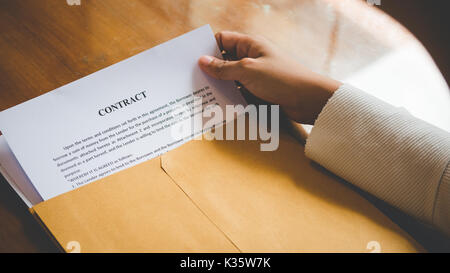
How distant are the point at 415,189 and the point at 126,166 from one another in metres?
0.39

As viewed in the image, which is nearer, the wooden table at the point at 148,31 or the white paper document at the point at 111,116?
the white paper document at the point at 111,116

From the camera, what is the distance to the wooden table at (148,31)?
23.0 inches

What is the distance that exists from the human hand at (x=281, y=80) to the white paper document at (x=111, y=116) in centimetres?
3

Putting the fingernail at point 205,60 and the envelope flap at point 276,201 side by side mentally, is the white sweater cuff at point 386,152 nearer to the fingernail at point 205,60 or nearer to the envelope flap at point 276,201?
the envelope flap at point 276,201

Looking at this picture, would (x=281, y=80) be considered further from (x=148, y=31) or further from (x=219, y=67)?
(x=148, y=31)

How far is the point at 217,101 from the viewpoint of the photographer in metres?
0.54

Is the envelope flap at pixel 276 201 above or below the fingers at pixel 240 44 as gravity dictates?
below

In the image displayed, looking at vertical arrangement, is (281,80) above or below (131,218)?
above

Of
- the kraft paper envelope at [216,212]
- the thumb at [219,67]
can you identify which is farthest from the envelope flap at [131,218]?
the thumb at [219,67]

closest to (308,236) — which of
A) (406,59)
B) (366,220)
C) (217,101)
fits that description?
(366,220)

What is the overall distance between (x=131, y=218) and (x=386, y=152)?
0.35 meters

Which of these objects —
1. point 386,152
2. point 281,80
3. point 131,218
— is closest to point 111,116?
point 131,218

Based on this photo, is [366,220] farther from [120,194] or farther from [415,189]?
[120,194]

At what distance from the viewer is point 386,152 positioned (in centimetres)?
47
